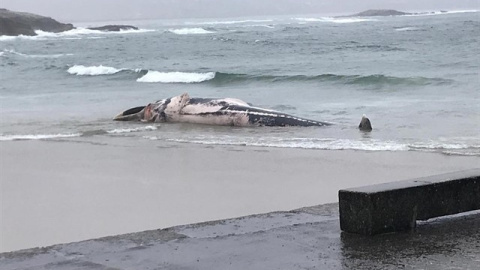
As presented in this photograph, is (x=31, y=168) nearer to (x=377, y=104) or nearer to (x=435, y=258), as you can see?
(x=435, y=258)

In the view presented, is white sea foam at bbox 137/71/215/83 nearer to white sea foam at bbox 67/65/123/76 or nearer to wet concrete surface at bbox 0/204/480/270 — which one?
white sea foam at bbox 67/65/123/76

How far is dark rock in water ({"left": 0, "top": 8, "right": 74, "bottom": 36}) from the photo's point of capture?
9625 centimetres

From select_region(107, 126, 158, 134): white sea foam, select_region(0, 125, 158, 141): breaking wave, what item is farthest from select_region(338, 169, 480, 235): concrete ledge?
select_region(107, 126, 158, 134): white sea foam

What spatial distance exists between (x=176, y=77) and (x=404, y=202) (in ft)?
95.8

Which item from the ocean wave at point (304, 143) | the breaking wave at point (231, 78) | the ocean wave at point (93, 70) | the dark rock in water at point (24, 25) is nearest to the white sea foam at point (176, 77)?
the breaking wave at point (231, 78)

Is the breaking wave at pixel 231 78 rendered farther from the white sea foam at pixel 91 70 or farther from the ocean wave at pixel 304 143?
the ocean wave at pixel 304 143

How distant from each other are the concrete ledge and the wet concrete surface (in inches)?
3.1

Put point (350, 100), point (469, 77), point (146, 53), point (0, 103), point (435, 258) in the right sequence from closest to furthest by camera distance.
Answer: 1. point (435, 258)
2. point (350, 100)
3. point (0, 103)
4. point (469, 77)
5. point (146, 53)

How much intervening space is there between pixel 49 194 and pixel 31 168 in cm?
200

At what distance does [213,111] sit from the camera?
52.8ft

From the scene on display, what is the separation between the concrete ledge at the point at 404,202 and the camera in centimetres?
540

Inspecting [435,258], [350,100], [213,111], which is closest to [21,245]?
[435,258]

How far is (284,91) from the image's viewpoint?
25172mm

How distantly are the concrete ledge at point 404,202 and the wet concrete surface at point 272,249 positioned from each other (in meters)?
0.08
